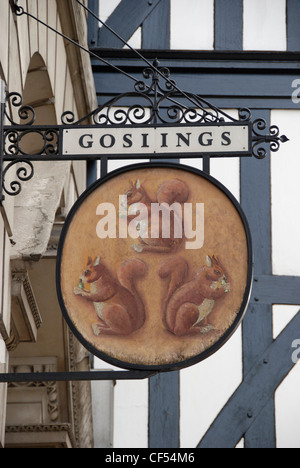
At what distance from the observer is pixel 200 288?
145 inches

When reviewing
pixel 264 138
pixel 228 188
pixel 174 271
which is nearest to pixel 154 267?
pixel 174 271

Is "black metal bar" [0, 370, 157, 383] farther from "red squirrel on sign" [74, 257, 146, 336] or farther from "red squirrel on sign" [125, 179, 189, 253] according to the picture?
"red squirrel on sign" [125, 179, 189, 253]

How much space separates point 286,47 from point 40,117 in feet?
13.1

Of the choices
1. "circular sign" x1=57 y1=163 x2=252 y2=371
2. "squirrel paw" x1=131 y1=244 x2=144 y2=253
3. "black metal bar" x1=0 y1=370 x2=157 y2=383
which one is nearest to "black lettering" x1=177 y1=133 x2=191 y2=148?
"circular sign" x1=57 y1=163 x2=252 y2=371

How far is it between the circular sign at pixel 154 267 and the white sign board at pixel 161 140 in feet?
0.29

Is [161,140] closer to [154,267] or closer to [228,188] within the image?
[154,267]

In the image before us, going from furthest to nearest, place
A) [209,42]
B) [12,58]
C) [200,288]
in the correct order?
1. [209,42]
2. [12,58]
3. [200,288]

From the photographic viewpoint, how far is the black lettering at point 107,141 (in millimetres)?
3959

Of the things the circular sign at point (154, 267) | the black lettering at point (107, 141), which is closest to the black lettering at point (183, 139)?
the circular sign at point (154, 267)

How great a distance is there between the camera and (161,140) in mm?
3943

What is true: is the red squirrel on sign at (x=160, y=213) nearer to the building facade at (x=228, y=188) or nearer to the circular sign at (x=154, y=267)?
the circular sign at (x=154, y=267)

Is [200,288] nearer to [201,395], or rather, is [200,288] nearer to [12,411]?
[12,411]
